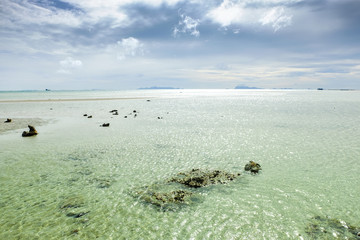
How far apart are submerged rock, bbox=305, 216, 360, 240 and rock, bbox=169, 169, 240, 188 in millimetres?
5119

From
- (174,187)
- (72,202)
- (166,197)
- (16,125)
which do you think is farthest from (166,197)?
(16,125)

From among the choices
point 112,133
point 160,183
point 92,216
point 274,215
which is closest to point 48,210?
point 92,216

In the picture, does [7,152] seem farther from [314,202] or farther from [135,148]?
[314,202]

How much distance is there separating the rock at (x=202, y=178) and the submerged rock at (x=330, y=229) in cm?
512

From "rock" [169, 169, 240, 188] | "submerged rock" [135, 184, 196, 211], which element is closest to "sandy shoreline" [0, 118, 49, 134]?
"submerged rock" [135, 184, 196, 211]

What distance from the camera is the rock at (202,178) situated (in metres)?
13.0

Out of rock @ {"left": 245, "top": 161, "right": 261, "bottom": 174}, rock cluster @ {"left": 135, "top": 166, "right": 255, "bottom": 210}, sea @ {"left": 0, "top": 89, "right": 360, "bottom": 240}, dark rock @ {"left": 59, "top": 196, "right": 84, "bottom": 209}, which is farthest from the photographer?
rock @ {"left": 245, "top": 161, "right": 261, "bottom": 174}

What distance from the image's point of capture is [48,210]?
10227 mm

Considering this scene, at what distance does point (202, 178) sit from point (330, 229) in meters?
6.58

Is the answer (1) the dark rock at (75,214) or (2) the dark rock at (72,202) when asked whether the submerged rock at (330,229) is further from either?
(2) the dark rock at (72,202)

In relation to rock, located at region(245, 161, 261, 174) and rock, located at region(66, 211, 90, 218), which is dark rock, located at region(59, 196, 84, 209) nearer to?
rock, located at region(66, 211, 90, 218)

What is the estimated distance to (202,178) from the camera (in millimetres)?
13438

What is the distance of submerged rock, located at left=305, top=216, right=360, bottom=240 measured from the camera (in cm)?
835

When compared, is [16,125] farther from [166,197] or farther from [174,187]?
[166,197]
